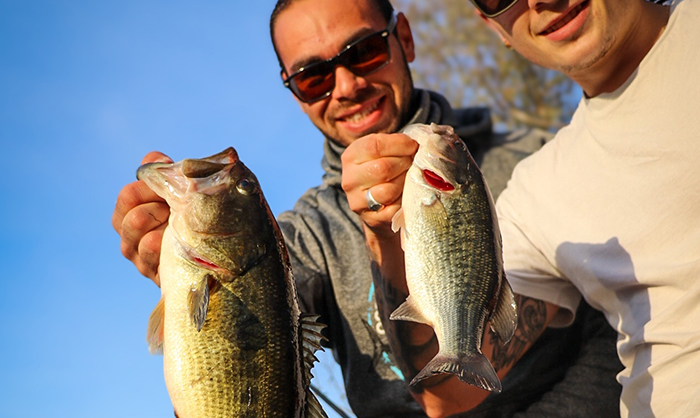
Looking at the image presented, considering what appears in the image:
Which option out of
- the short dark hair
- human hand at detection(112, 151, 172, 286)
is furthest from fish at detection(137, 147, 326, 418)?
the short dark hair

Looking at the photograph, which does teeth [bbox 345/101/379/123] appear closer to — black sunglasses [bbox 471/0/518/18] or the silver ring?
black sunglasses [bbox 471/0/518/18]

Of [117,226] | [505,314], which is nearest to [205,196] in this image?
[117,226]

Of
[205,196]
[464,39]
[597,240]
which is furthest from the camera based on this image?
[464,39]

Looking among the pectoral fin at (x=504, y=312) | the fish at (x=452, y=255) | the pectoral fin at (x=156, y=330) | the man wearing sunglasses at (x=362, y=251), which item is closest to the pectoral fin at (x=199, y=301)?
the pectoral fin at (x=156, y=330)

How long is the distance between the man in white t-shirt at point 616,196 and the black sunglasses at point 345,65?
3.18ft

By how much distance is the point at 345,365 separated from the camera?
5406 millimetres

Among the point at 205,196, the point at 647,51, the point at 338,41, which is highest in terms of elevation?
the point at 338,41

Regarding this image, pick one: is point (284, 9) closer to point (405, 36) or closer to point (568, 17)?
point (405, 36)

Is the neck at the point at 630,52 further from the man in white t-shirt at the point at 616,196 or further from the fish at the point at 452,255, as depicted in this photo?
the fish at the point at 452,255

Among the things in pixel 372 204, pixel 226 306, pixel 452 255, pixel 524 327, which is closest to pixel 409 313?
pixel 452 255

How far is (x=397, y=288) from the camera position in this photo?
3.34 meters

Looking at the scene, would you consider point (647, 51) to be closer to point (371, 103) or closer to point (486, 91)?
point (371, 103)

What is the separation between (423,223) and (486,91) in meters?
16.5

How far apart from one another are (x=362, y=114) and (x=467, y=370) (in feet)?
10.2
